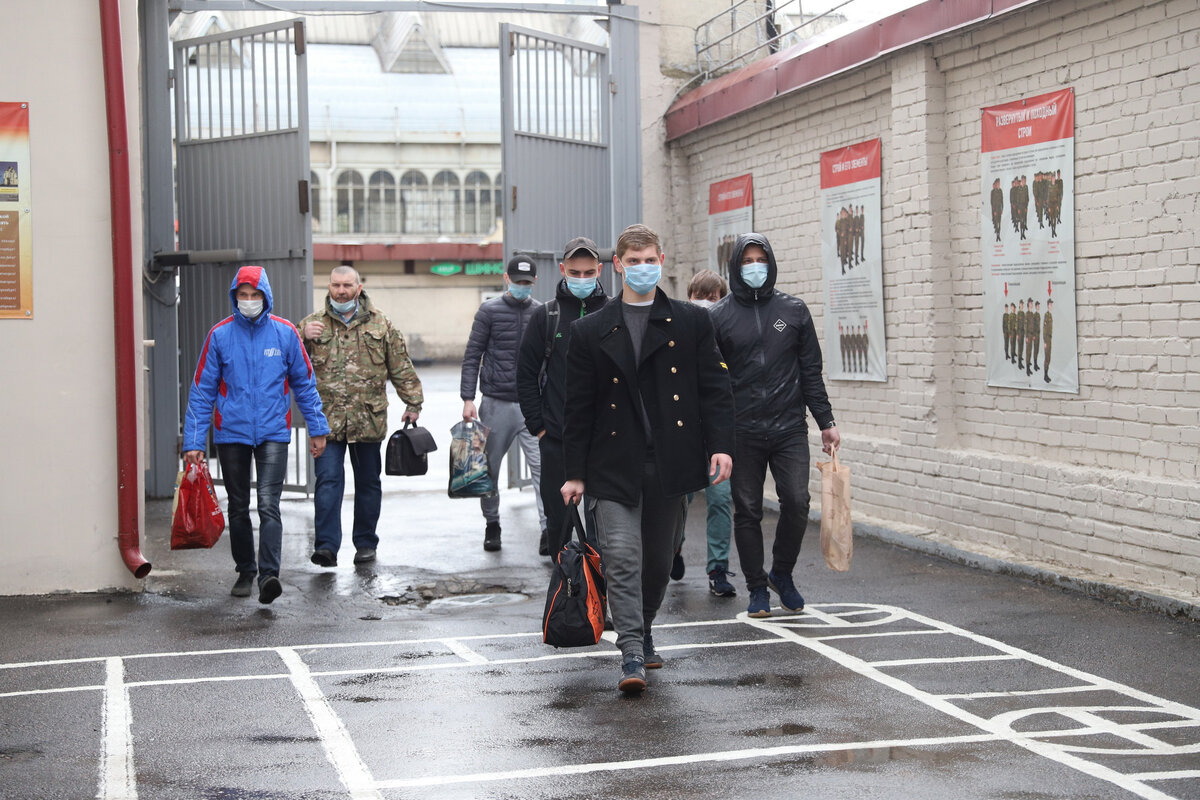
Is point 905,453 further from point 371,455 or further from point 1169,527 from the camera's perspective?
point 371,455

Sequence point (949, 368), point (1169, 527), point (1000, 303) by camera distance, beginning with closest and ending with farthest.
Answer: point (1169, 527) → point (1000, 303) → point (949, 368)

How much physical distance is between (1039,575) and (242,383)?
465cm

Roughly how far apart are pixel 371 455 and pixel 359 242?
45296mm

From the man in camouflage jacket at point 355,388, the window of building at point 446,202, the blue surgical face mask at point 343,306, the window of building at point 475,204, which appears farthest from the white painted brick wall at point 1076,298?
the window of building at point 446,202

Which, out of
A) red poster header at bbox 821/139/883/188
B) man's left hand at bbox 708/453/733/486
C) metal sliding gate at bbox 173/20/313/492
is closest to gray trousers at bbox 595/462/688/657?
man's left hand at bbox 708/453/733/486

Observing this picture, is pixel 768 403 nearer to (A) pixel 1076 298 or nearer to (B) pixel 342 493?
(A) pixel 1076 298

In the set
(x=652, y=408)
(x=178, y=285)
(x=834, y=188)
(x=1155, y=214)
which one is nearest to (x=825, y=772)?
(x=652, y=408)

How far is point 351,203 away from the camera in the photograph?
54.7 meters

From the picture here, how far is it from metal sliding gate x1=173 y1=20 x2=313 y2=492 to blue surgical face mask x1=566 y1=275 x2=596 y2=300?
524 cm

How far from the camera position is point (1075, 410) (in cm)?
847

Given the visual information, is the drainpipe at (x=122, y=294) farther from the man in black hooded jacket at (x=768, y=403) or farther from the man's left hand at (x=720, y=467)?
the man's left hand at (x=720, y=467)

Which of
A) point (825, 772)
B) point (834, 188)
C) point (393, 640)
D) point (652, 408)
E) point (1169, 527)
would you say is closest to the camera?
point (825, 772)

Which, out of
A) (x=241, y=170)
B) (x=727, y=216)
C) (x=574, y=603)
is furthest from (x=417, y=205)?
(x=574, y=603)

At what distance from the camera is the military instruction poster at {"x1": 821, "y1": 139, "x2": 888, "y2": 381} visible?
34.7 feet
